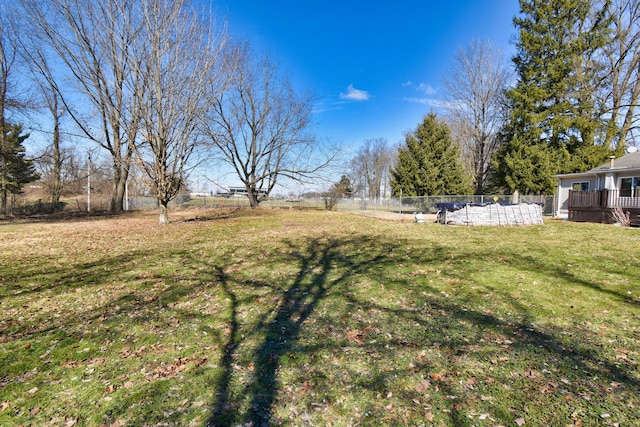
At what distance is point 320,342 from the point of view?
132 inches

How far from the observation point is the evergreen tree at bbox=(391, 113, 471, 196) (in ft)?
87.8

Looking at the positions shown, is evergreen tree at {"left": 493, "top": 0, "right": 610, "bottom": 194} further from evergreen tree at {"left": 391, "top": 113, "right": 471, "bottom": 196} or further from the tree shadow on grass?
the tree shadow on grass

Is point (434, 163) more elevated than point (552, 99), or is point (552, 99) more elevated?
point (552, 99)

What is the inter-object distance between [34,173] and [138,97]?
25131 millimetres

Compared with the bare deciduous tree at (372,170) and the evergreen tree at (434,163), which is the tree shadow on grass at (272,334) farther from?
the bare deciduous tree at (372,170)

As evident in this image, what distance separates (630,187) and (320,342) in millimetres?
21148

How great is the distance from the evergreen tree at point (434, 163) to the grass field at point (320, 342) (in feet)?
66.9

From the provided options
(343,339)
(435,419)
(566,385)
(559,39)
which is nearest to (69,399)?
(343,339)

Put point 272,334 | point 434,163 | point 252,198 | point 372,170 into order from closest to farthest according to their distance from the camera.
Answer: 1. point 272,334
2. point 252,198
3. point 434,163
4. point 372,170

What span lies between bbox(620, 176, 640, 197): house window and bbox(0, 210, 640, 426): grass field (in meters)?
12.5

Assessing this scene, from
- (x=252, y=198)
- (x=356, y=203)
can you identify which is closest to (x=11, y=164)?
(x=252, y=198)

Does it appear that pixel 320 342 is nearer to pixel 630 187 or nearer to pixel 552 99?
pixel 630 187

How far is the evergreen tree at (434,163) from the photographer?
26750 mm

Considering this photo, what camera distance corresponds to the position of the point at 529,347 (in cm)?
317
